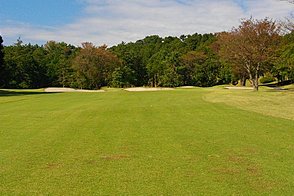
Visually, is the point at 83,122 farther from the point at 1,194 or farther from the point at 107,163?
the point at 1,194

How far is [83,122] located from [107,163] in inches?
314

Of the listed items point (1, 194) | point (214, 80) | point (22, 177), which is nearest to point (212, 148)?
point (22, 177)

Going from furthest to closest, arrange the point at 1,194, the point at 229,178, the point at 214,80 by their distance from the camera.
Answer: the point at 214,80 < the point at 229,178 < the point at 1,194

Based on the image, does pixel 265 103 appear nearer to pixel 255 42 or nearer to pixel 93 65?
pixel 255 42

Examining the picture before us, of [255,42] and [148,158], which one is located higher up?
[255,42]

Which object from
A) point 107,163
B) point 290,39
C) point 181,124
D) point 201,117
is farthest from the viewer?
point 290,39

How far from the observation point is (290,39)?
46.1 metres

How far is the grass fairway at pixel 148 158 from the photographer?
6.53m

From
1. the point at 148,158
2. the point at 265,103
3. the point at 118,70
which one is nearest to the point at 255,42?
the point at 265,103

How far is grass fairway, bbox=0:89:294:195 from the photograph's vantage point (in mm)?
6527

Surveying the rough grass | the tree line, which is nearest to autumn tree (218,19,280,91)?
the rough grass

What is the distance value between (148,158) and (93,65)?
72379 mm

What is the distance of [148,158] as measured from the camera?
347 inches

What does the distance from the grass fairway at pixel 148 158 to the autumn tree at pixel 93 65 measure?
64826 mm
